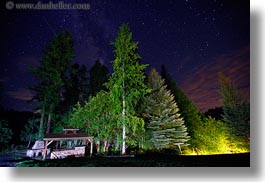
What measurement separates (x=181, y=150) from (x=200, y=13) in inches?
145

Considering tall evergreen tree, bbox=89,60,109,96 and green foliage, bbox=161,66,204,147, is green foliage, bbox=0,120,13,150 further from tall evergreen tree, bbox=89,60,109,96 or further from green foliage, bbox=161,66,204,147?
green foliage, bbox=161,66,204,147

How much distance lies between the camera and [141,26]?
700 centimetres

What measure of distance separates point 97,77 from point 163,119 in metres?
2.07

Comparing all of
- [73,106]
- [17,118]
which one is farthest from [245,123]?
[17,118]

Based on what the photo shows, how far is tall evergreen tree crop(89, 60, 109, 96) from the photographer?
6809 millimetres

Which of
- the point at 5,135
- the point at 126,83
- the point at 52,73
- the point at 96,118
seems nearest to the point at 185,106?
the point at 126,83

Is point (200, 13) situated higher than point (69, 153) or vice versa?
point (200, 13)

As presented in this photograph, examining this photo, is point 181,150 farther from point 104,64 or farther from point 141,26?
point 141,26

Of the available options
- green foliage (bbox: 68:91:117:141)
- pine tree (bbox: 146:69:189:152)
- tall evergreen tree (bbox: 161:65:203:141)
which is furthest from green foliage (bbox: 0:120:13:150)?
tall evergreen tree (bbox: 161:65:203:141)

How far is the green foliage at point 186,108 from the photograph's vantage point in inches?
270

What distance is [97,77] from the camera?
684 cm

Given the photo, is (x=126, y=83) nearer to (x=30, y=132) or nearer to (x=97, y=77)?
(x=97, y=77)

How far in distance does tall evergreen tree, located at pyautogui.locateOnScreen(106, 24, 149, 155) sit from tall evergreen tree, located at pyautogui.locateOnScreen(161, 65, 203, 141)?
0.67 meters

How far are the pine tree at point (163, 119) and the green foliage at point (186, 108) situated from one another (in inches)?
4.8
